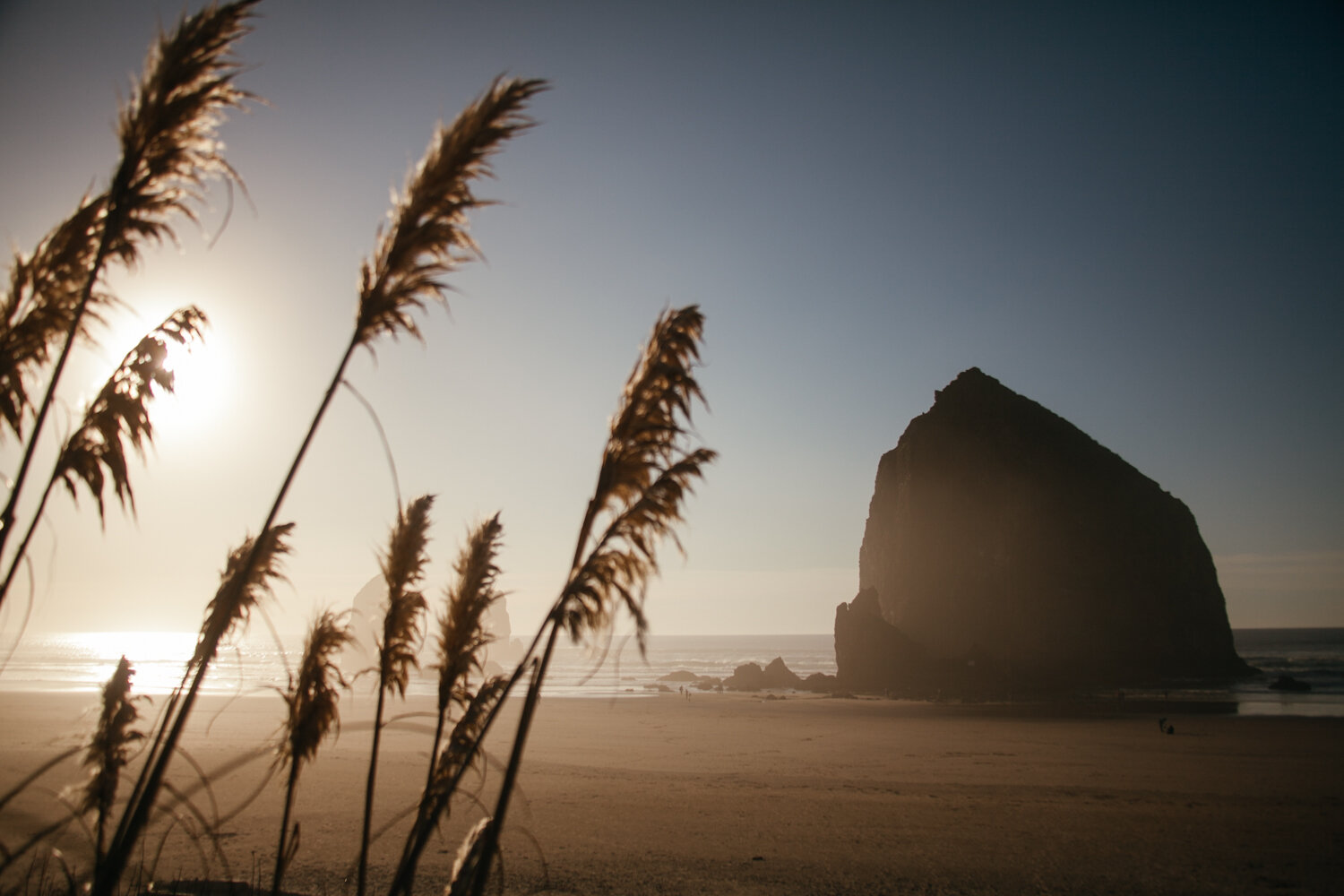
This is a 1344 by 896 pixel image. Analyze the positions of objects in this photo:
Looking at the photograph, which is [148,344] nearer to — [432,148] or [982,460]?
[432,148]

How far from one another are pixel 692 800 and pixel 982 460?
6176 cm

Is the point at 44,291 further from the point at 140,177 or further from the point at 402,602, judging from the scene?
the point at 402,602

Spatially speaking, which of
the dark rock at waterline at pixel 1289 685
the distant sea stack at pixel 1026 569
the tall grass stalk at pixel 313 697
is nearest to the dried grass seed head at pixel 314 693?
the tall grass stalk at pixel 313 697

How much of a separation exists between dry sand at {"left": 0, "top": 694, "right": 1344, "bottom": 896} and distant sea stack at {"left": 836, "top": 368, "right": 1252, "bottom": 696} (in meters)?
33.7

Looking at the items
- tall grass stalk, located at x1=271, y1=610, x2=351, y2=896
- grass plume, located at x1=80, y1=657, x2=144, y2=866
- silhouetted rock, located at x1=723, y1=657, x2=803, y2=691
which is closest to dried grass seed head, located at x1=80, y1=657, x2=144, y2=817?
grass plume, located at x1=80, y1=657, x2=144, y2=866

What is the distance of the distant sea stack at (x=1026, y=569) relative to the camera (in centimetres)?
5881

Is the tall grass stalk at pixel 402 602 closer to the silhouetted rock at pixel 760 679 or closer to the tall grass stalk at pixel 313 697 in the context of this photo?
the tall grass stalk at pixel 313 697

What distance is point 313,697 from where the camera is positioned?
5.41 meters

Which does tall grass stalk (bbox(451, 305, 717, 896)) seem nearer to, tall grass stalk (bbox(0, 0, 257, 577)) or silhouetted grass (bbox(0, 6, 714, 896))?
silhouetted grass (bbox(0, 6, 714, 896))

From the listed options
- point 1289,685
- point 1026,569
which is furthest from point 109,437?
point 1026,569

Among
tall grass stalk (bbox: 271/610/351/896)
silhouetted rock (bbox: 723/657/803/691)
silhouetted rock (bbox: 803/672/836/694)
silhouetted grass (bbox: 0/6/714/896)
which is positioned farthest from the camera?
silhouetted rock (bbox: 723/657/803/691)

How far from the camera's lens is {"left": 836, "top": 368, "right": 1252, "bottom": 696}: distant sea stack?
58.8 m

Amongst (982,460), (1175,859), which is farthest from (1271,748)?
(982,460)

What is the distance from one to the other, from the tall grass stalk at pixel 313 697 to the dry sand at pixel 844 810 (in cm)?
103
